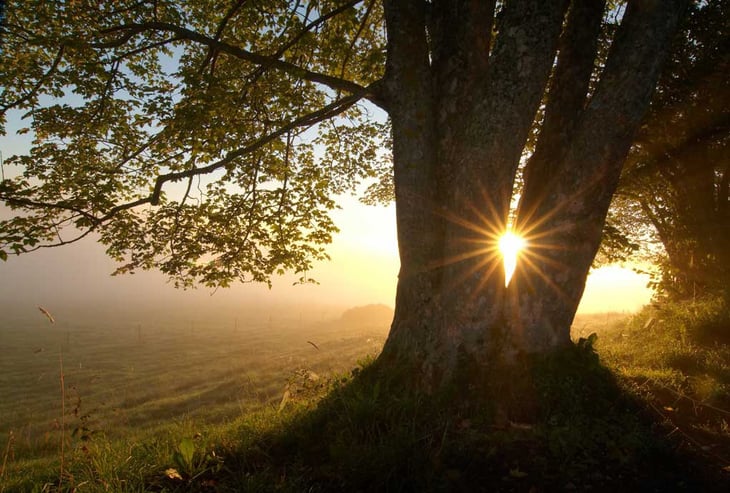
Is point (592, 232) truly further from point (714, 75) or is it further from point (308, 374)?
point (714, 75)

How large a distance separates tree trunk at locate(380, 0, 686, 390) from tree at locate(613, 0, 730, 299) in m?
5.67

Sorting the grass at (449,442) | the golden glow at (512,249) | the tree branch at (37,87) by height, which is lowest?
the grass at (449,442)

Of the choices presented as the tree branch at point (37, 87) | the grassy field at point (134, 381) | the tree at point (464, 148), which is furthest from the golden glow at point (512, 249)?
the tree branch at point (37, 87)

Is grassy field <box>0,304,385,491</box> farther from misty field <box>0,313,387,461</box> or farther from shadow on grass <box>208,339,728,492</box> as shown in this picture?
shadow on grass <box>208,339,728,492</box>

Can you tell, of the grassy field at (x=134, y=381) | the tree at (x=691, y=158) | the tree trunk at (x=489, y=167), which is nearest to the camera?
the tree trunk at (x=489, y=167)

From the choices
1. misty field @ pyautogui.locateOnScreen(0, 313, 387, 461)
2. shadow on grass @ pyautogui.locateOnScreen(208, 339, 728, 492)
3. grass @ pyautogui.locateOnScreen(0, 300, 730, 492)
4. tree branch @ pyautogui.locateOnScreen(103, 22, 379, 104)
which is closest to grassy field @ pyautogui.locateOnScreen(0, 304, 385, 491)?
misty field @ pyautogui.locateOnScreen(0, 313, 387, 461)

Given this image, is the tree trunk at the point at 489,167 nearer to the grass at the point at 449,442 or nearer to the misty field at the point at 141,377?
the grass at the point at 449,442

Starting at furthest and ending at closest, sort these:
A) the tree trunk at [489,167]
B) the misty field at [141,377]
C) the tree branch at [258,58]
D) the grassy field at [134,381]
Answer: the misty field at [141,377]
the grassy field at [134,381]
the tree branch at [258,58]
the tree trunk at [489,167]

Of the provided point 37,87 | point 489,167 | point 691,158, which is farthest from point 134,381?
point 691,158

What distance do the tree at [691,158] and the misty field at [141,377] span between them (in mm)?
9737

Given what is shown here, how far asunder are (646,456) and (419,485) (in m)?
2.50

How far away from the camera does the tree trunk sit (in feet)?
17.2

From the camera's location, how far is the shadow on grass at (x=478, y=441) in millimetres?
3420

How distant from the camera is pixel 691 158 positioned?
10.9 meters
